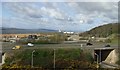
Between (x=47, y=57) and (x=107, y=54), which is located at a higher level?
(x=47, y=57)

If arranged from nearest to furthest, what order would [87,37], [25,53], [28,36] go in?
1. [25,53]
2. [28,36]
3. [87,37]

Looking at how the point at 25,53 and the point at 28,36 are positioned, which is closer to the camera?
the point at 25,53

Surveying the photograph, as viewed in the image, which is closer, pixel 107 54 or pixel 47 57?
pixel 47 57

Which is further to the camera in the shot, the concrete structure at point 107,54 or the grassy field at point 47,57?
the concrete structure at point 107,54

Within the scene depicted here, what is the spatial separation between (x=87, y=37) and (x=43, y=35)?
14.9 feet

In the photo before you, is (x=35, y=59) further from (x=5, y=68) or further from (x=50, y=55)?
(x=5, y=68)

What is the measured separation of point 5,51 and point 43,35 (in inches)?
215

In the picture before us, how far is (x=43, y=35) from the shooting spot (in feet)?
54.9

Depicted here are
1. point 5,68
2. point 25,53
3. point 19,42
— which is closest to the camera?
point 5,68

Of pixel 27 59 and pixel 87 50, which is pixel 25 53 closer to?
pixel 27 59

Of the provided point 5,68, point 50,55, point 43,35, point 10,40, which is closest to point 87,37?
point 43,35

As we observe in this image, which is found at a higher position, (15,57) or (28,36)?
(28,36)

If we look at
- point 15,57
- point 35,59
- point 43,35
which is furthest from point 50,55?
point 43,35

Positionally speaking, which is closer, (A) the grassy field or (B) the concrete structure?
(A) the grassy field
